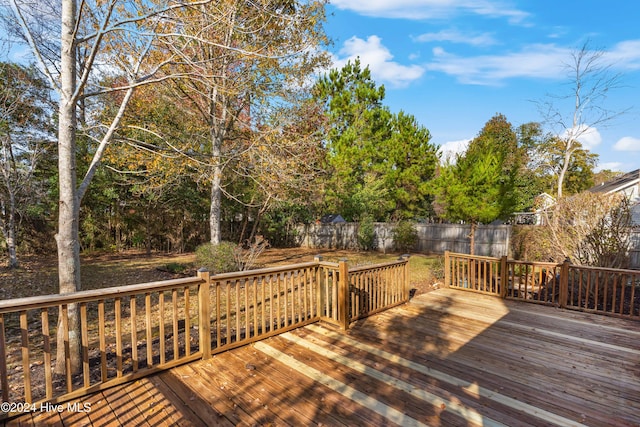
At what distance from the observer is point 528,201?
68.1ft

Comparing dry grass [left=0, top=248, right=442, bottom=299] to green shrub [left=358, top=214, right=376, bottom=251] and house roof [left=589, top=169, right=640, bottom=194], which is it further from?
house roof [left=589, top=169, right=640, bottom=194]

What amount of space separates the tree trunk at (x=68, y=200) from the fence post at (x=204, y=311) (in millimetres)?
1214

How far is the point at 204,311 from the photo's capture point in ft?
9.86

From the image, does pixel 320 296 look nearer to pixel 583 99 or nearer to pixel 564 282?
pixel 564 282

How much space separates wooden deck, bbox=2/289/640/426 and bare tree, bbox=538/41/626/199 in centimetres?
1041

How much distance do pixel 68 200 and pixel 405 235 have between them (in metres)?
11.4

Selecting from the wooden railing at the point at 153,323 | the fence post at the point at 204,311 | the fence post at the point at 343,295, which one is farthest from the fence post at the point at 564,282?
the fence post at the point at 204,311

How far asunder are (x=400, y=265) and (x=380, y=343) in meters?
1.75

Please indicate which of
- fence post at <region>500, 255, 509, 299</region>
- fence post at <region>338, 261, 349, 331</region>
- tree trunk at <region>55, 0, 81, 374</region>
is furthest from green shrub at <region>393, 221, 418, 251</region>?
tree trunk at <region>55, 0, 81, 374</region>

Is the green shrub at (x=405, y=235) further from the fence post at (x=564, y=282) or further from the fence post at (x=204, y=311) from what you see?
the fence post at (x=204, y=311)

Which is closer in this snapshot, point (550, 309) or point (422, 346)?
point (422, 346)

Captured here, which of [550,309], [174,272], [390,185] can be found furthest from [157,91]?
[390,185]

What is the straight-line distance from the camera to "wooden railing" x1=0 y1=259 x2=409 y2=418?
7.50 ft

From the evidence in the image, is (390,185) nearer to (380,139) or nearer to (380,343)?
(380,139)
